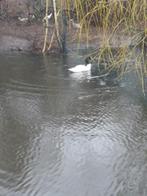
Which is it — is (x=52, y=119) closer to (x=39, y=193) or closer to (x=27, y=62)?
(x=39, y=193)

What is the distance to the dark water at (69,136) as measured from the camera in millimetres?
5887

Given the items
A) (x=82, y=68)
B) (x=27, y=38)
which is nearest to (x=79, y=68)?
(x=82, y=68)

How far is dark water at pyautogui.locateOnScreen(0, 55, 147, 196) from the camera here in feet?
19.3

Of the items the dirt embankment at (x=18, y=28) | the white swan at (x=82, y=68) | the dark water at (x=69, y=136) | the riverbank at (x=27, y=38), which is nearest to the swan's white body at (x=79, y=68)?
the white swan at (x=82, y=68)

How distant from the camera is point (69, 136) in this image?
7.32 metres

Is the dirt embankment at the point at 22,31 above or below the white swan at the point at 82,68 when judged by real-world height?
above

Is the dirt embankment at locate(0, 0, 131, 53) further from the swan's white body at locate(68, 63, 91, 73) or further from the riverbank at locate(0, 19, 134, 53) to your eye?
the swan's white body at locate(68, 63, 91, 73)

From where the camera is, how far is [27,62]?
40.1 ft

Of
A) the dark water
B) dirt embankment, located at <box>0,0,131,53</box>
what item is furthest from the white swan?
dirt embankment, located at <box>0,0,131,53</box>

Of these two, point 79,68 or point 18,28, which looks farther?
point 18,28

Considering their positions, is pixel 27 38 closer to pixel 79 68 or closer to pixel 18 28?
pixel 18 28

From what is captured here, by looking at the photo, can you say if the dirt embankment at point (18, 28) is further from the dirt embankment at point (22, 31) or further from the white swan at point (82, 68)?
the white swan at point (82, 68)

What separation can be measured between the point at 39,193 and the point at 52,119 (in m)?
2.67

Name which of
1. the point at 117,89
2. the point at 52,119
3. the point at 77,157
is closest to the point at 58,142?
the point at 77,157
